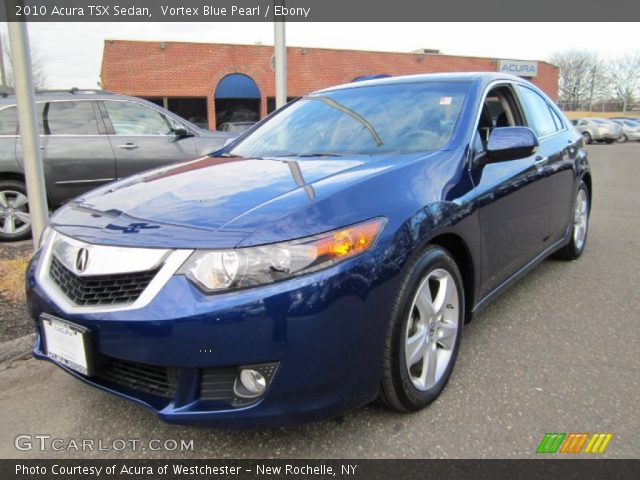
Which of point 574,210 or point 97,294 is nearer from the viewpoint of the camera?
point 97,294

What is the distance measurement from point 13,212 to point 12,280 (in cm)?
207

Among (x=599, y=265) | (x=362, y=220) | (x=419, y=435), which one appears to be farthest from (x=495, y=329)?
(x=599, y=265)

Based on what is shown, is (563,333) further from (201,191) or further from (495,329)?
(201,191)

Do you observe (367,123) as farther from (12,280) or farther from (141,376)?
(12,280)

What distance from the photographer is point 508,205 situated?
293cm

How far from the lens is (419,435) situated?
2.15 meters

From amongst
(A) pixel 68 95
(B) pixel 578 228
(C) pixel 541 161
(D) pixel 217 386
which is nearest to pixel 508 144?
(C) pixel 541 161

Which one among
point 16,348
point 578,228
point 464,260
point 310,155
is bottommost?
point 16,348

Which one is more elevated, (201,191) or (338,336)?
(201,191)

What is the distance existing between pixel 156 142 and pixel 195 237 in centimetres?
493

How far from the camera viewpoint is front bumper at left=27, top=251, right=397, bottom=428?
1724 millimetres

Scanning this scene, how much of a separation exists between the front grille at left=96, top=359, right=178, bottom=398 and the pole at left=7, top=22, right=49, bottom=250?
1744 millimetres

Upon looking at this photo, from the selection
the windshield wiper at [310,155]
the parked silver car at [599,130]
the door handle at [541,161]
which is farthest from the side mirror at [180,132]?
the parked silver car at [599,130]

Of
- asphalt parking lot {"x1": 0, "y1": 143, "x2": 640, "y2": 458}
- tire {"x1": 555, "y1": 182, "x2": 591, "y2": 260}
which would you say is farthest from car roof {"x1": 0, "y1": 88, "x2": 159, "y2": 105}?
tire {"x1": 555, "y1": 182, "x2": 591, "y2": 260}
